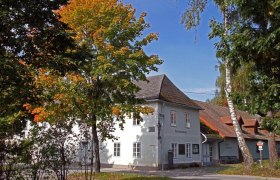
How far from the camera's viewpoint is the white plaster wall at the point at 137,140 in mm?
30236

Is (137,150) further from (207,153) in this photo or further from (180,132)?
(207,153)

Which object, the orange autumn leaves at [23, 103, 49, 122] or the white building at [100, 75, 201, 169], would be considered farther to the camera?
the white building at [100, 75, 201, 169]

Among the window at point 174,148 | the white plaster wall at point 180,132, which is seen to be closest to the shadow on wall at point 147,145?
the white plaster wall at point 180,132

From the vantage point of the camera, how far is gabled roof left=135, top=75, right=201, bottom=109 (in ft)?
102

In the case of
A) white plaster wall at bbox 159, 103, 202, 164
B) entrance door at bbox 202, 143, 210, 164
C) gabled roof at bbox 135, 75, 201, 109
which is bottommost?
entrance door at bbox 202, 143, 210, 164

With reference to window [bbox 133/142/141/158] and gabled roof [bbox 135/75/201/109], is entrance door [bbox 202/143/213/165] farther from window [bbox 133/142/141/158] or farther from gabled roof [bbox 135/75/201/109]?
window [bbox 133/142/141/158]

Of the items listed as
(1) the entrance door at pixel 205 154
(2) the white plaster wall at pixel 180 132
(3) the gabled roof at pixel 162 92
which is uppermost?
(3) the gabled roof at pixel 162 92

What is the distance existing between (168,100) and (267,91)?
22.4m

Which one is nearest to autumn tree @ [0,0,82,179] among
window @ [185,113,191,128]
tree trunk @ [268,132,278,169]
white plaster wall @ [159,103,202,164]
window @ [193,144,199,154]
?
tree trunk @ [268,132,278,169]

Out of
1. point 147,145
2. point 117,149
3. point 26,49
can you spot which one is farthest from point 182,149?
point 26,49

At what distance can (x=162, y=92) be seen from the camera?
105ft

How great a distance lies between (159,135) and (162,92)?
3931 millimetres

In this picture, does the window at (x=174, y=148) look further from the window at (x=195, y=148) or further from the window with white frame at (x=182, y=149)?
the window at (x=195, y=148)

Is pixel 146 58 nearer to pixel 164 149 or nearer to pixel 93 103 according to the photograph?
pixel 93 103
